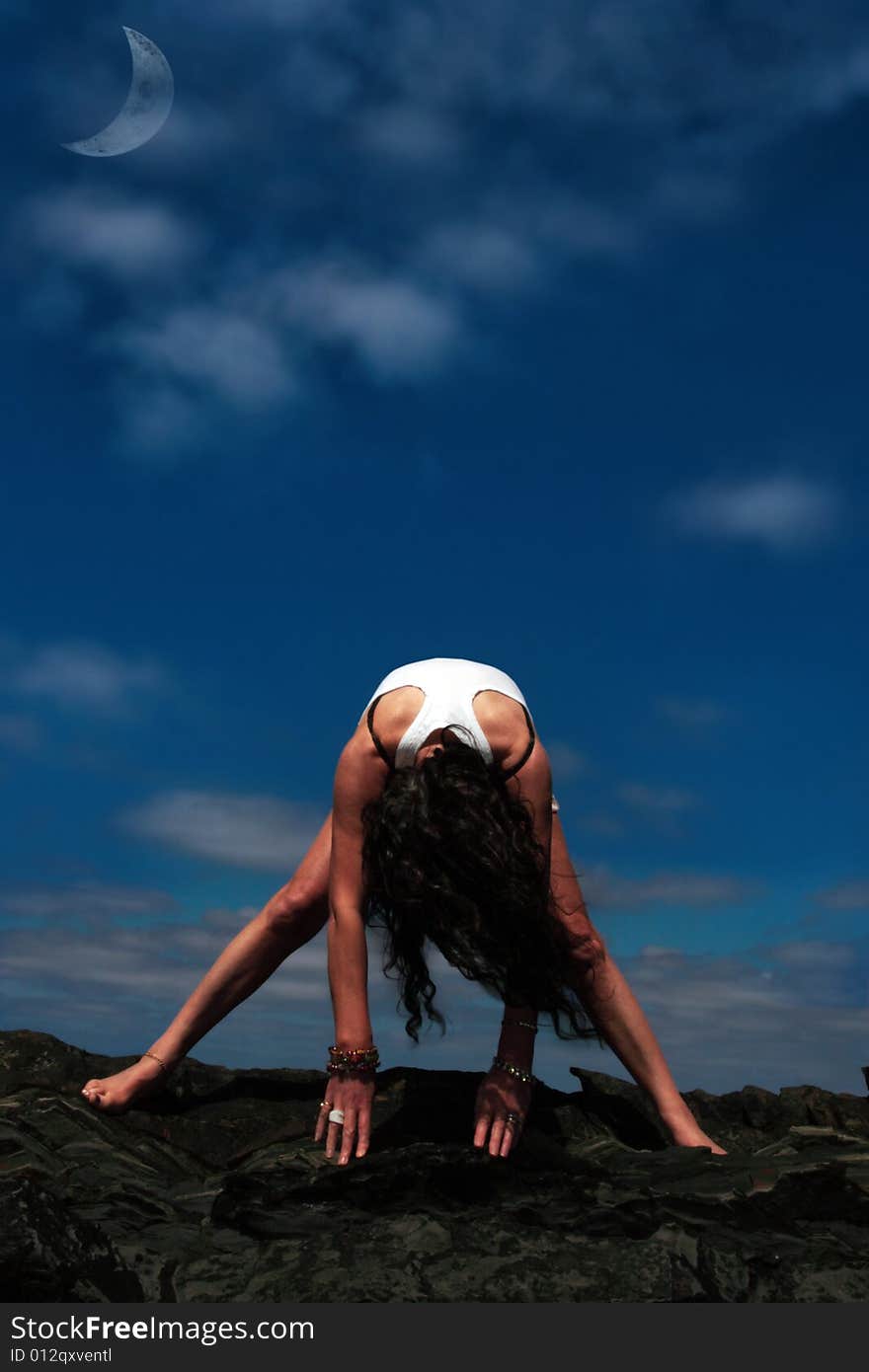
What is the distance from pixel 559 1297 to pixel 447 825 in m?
1.62

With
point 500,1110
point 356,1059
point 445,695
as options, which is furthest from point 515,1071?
point 445,695

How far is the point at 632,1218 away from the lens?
13.7ft

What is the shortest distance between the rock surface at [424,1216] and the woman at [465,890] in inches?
13.3

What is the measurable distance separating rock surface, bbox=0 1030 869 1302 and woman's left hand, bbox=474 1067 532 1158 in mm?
110

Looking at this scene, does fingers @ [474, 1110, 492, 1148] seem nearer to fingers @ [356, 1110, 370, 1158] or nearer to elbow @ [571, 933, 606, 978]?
fingers @ [356, 1110, 370, 1158]

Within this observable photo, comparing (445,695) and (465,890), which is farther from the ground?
(445,695)

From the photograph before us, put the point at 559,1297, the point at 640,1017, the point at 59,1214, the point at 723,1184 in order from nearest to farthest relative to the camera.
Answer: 1. the point at 559,1297
2. the point at 59,1214
3. the point at 723,1184
4. the point at 640,1017

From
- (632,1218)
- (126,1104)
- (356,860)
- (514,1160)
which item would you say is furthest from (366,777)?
(126,1104)

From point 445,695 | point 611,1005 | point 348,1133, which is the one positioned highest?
point 445,695

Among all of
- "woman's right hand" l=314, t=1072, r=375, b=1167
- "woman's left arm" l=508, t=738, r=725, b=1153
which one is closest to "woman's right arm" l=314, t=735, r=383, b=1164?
"woman's right hand" l=314, t=1072, r=375, b=1167

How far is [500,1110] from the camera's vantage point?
16.2 ft

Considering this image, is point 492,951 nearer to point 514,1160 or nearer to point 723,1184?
point 514,1160

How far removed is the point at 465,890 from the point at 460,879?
0.05 metres

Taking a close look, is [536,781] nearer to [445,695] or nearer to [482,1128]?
[445,695]
